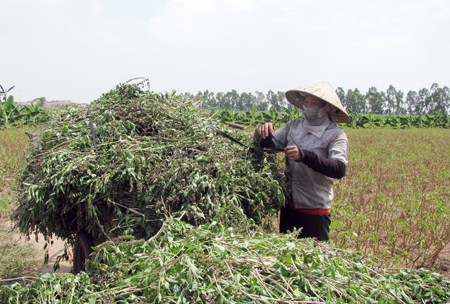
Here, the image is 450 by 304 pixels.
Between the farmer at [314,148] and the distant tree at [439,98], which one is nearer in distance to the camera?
the farmer at [314,148]

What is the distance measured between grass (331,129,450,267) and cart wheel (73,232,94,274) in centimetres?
196

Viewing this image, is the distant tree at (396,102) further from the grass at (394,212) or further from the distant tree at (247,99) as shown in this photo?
the grass at (394,212)

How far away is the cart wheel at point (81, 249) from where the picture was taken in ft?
8.41

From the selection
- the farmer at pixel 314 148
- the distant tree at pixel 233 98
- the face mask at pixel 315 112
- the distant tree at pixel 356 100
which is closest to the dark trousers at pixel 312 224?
the farmer at pixel 314 148

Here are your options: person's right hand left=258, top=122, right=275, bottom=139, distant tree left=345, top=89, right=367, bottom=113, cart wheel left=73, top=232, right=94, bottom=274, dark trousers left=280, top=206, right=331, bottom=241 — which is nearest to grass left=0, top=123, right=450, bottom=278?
dark trousers left=280, top=206, right=331, bottom=241

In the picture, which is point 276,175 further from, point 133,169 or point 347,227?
point 347,227

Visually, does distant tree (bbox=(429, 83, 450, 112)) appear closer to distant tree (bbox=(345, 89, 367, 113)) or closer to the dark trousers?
distant tree (bbox=(345, 89, 367, 113))

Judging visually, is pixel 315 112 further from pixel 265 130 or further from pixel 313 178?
pixel 313 178

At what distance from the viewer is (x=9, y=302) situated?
1.46m

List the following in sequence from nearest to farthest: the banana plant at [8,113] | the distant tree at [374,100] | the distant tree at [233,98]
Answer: the banana plant at [8,113] < the distant tree at [233,98] < the distant tree at [374,100]

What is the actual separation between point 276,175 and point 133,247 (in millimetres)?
1168

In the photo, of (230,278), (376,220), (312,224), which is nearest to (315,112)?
(312,224)

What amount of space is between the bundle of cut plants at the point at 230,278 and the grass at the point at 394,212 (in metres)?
0.25

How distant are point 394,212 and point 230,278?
3822mm
